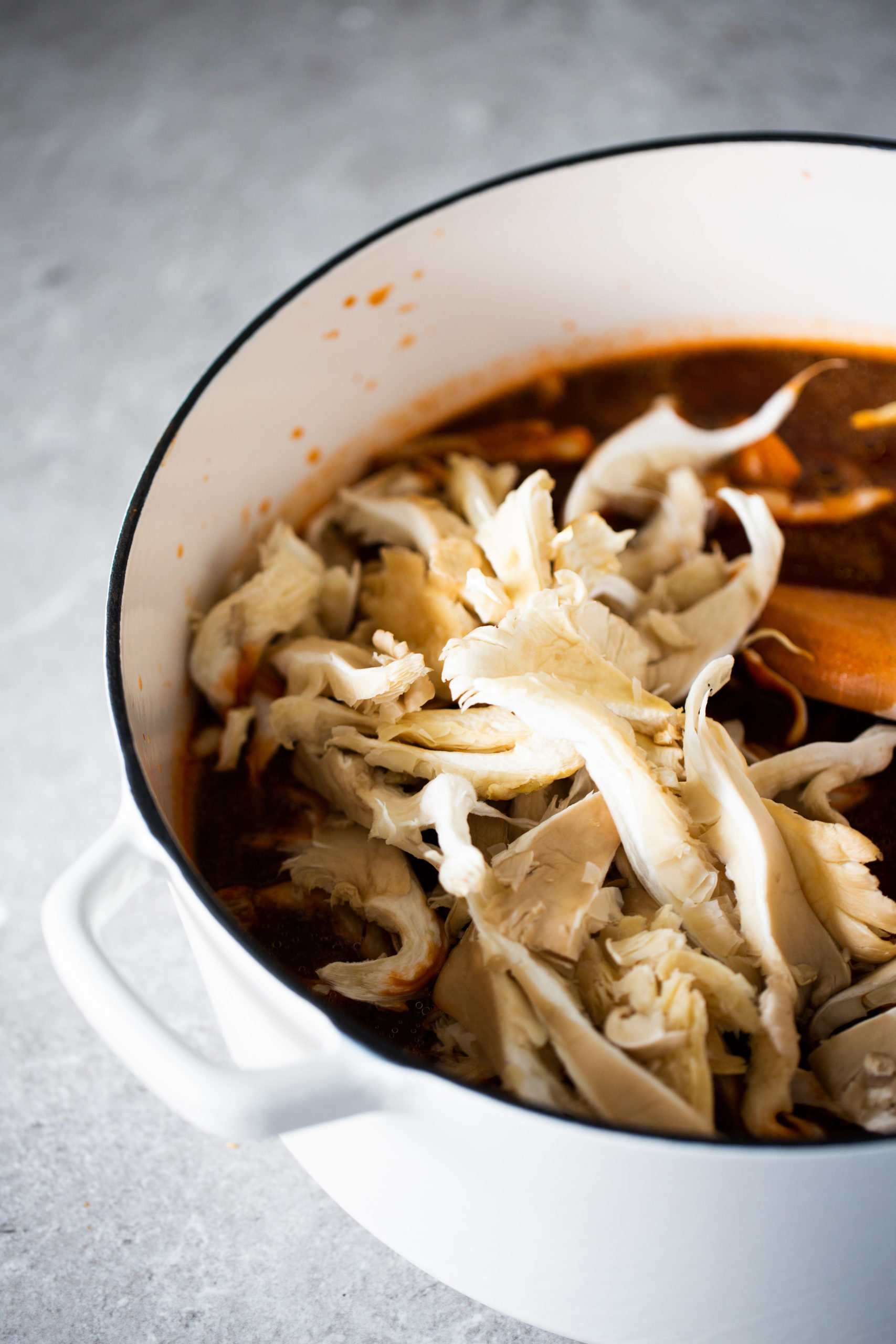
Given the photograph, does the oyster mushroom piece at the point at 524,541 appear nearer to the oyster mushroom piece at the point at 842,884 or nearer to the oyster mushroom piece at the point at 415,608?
the oyster mushroom piece at the point at 415,608

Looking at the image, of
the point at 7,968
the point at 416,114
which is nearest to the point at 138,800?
the point at 7,968

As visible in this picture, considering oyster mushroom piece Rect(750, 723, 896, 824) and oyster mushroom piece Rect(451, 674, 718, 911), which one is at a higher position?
oyster mushroom piece Rect(451, 674, 718, 911)

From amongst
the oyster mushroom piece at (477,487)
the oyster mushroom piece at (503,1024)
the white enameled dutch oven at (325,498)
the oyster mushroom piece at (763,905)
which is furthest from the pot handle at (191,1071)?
the oyster mushroom piece at (477,487)

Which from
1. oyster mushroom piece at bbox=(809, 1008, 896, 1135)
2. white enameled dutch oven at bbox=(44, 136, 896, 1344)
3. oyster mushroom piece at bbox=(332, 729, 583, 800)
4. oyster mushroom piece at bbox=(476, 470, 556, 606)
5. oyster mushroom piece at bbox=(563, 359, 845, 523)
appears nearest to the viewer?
white enameled dutch oven at bbox=(44, 136, 896, 1344)

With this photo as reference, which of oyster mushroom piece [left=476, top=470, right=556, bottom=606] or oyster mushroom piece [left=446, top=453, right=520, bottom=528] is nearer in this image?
oyster mushroom piece [left=476, top=470, right=556, bottom=606]

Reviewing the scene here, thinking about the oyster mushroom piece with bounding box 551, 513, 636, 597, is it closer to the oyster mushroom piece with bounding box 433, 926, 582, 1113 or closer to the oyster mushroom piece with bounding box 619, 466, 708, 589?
the oyster mushroom piece with bounding box 619, 466, 708, 589

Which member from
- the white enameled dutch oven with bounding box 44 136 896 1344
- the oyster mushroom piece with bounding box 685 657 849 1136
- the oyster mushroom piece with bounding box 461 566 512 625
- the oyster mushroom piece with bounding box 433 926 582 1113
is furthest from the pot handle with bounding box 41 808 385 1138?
the oyster mushroom piece with bounding box 461 566 512 625

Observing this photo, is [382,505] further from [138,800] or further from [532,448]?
[138,800]
